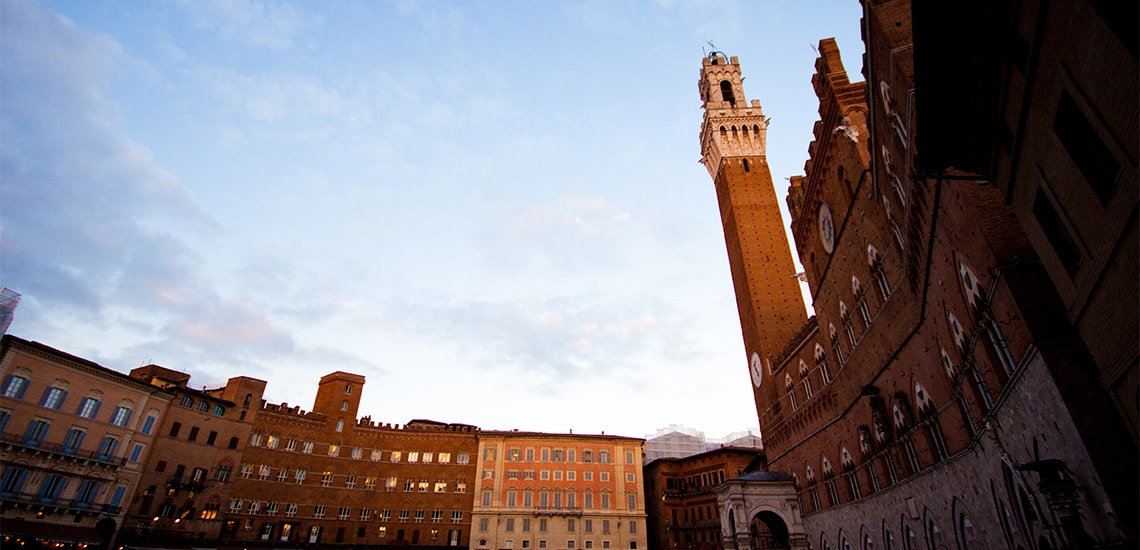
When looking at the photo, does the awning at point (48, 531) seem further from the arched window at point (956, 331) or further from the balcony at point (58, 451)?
the arched window at point (956, 331)

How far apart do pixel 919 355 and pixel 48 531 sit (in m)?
47.0

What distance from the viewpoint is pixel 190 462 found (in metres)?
44.4

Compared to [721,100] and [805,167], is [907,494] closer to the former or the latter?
[805,167]

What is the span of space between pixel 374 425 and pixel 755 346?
37.8 m

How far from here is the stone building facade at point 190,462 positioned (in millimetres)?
41312

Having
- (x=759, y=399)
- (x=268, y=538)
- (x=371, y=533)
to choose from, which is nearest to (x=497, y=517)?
(x=371, y=533)

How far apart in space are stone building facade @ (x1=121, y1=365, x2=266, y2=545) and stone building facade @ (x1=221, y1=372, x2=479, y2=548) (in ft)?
3.86

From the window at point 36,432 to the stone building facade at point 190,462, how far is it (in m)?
7.92

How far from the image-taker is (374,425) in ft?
185

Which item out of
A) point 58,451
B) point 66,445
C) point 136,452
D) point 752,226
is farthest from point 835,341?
point 136,452

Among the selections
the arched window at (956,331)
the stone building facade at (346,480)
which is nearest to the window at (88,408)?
the stone building facade at (346,480)

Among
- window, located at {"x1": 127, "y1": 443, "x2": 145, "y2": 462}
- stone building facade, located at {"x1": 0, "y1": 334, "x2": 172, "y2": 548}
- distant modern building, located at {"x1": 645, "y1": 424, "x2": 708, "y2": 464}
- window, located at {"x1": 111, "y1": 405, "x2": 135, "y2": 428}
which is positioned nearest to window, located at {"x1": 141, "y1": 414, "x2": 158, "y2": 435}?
stone building facade, located at {"x1": 0, "y1": 334, "x2": 172, "y2": 548}

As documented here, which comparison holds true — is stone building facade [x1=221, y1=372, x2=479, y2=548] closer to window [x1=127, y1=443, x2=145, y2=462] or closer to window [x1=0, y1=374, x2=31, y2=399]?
window [x1=127, y1=443, x2=145, y2=462]

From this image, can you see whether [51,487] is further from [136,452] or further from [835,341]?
[835,341]
